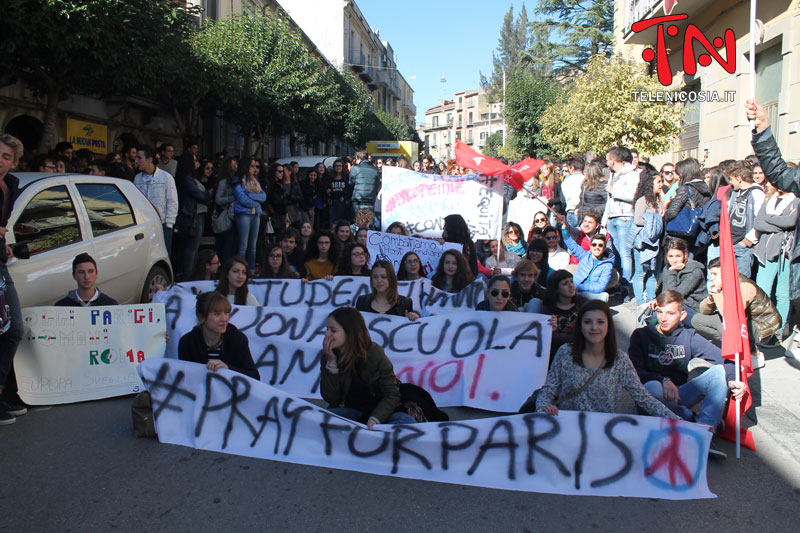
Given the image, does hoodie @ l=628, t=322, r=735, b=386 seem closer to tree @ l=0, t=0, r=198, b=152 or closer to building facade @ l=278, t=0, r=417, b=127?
tree @ l=0, t=0, r=198, b=152

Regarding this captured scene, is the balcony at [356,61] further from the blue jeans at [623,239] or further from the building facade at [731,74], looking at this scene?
the blue jeans at [623,239]

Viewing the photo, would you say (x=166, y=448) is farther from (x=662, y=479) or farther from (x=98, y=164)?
(x=98, y=164)

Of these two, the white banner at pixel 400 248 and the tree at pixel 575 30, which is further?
the tree at pixel 575 30

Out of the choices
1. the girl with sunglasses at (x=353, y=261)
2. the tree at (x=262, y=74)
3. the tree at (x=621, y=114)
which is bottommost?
the girl with sunglasses at (x=353, y=261)

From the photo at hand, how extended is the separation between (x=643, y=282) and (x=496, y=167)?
2.50 m

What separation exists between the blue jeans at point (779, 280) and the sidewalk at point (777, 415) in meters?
0.41

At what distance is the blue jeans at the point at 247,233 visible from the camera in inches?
380

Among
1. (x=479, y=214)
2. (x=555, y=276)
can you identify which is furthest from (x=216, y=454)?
(x=479, y=214)

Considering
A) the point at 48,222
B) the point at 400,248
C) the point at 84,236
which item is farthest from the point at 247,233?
the point at 48,222

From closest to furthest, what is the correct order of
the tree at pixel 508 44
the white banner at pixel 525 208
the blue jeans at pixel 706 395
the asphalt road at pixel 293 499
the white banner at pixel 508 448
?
the asphalt road at pixel 293 499 → the white banner at pixel 508 448 → the blue jeans at pixel 706 395 → the white banner at pixel 525 208 → the tree at pixel 508 44

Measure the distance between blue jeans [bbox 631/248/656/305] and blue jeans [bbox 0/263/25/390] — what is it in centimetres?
690

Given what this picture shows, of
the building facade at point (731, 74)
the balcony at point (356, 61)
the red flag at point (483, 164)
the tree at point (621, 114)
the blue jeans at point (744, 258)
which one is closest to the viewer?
the blue jeans at point (744, 258)

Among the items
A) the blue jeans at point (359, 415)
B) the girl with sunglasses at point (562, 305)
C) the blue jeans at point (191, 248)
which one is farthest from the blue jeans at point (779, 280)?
the blue jeans at point (191, 248)

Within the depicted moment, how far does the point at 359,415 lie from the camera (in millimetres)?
4145
